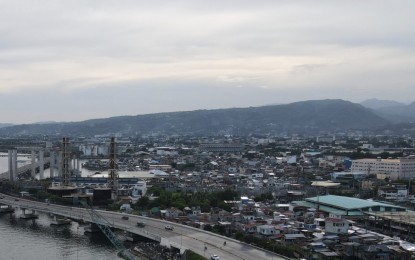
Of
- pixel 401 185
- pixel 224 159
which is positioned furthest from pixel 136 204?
pixel 224 159

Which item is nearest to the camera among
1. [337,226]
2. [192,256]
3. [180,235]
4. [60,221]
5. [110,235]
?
[192,256]

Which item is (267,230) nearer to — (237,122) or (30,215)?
(30,215)

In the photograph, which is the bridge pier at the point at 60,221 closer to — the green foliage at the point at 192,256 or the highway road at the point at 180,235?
the highway road at the point at 180,235

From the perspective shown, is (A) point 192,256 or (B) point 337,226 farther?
(B) point 337,226

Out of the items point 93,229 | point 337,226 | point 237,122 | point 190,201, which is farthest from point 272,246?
point 237,122

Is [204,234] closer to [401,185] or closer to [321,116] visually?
[401,185]

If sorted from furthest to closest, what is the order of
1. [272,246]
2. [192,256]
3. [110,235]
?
[110,235], [272,246], [192,256]

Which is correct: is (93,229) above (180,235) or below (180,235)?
below

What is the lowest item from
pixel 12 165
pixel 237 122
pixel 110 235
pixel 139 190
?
pixel 110 235
